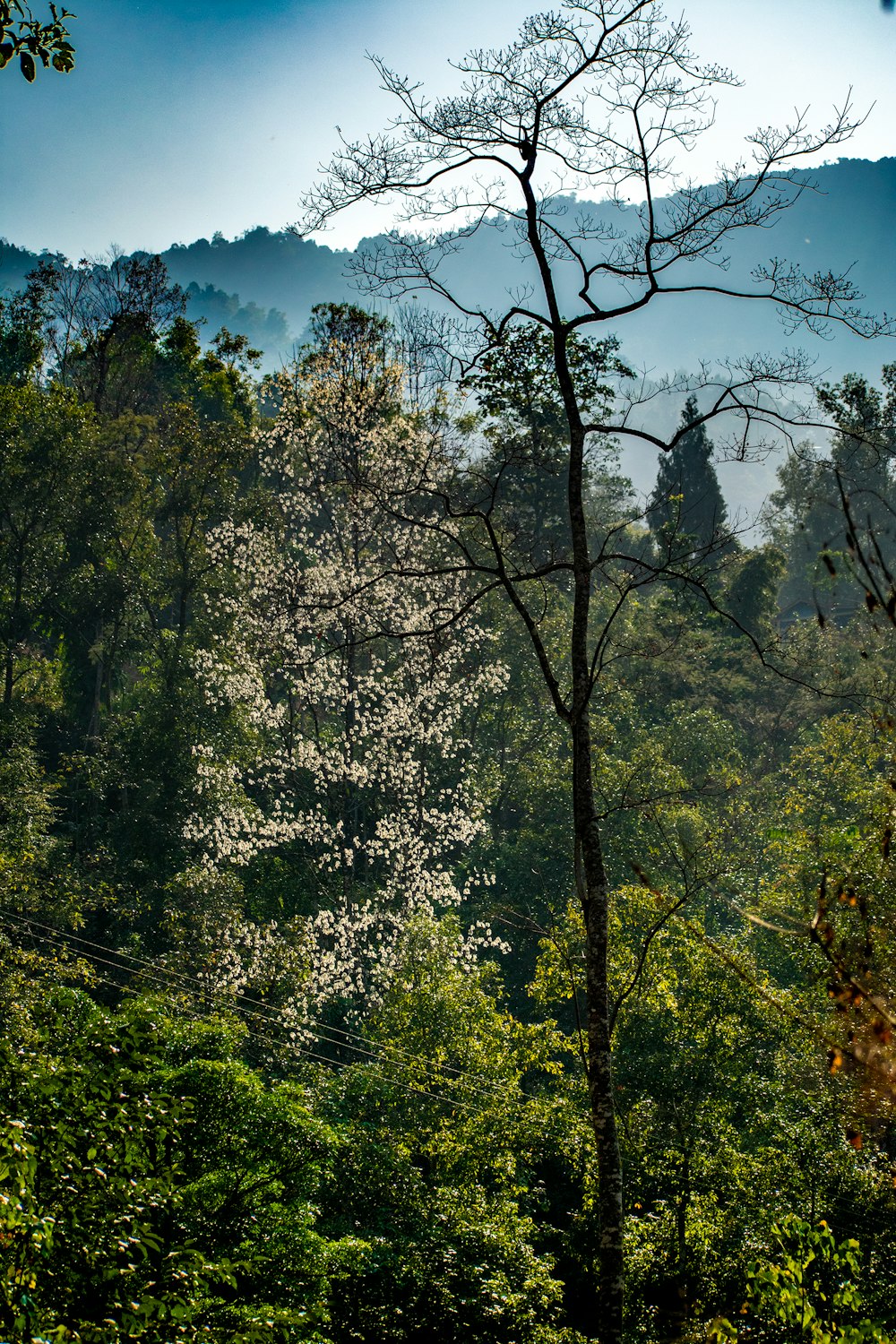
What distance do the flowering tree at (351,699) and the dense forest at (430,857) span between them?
0.53ft

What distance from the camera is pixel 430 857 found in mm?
23672

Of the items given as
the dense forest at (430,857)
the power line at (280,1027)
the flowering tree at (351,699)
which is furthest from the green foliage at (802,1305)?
the flowering tree at (351,699)

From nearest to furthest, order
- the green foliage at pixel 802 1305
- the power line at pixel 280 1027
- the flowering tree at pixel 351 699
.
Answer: the green foliage at pixel 802 1305
the power line at pixel 280 1027
the flowering tree at pixel 351 699

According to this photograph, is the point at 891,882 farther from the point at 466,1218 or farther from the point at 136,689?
the point at 136,689

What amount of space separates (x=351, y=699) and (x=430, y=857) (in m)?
5.26

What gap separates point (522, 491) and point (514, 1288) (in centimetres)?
2795

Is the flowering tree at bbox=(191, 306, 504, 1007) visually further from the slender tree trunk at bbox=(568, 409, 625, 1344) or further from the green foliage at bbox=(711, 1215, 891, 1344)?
the slender tree trunk at bbox=(568, 409, 625, 1344)

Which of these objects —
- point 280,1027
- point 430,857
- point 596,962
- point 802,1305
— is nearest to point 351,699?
point 430,857

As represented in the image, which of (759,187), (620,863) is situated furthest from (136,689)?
(759,187)

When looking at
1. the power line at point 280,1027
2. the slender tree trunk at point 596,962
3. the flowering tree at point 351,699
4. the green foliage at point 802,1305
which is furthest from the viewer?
the flowering tree at point 351,699

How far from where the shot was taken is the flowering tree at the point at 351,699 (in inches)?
802

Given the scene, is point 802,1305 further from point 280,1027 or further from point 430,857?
point 430,857

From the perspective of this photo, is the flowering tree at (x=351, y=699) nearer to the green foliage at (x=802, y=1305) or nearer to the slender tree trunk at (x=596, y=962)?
the green foliage at (x=802, y=1305)

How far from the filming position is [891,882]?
15336 mm
